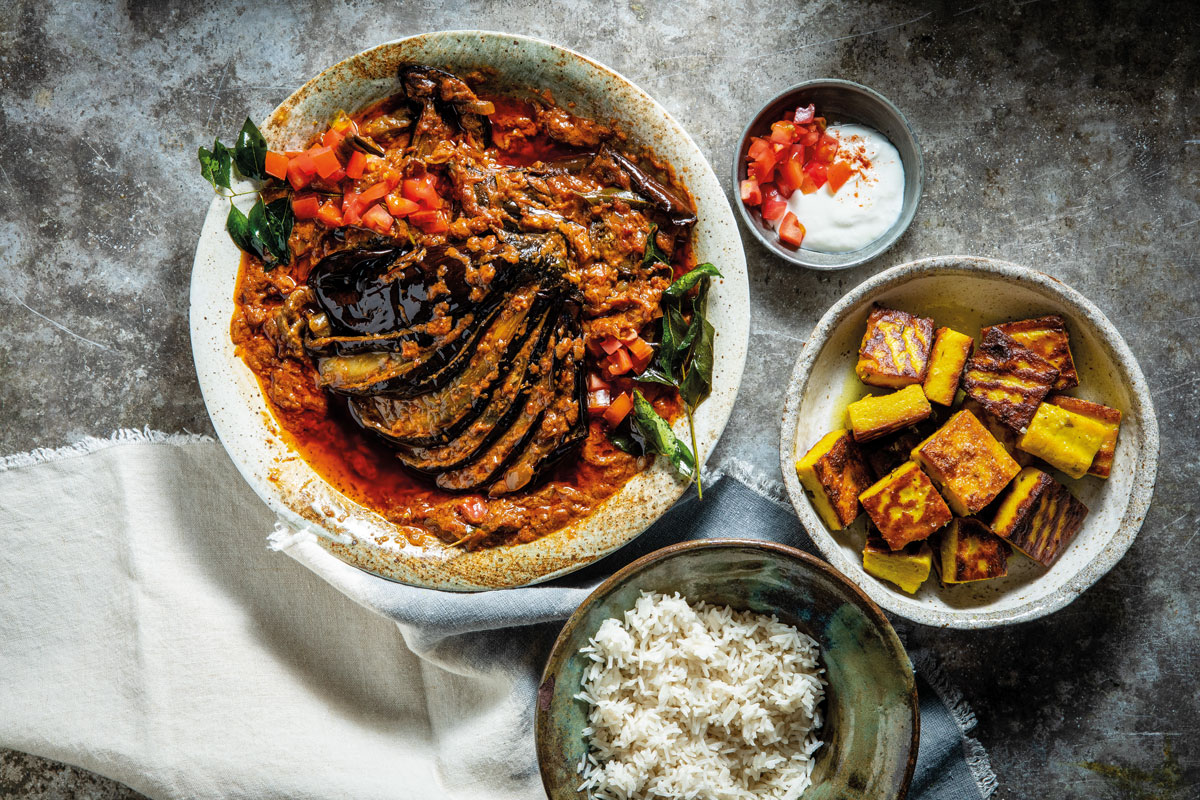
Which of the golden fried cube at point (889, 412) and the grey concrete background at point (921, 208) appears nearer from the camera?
the golden fried cube at point (889, 412)

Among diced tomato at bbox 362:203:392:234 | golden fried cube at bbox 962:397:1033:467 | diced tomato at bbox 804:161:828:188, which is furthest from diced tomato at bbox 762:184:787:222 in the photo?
diced tomato at bbox 362:203:392:234

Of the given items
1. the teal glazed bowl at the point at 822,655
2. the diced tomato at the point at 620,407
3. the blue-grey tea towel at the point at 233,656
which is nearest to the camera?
the teal glazed bowl at the point at 822,655

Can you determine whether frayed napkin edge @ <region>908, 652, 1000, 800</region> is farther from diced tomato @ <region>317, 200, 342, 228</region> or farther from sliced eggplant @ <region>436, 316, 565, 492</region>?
diced tomato @ <region>317, 200, 342, 228</region>

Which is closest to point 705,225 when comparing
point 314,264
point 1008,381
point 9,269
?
point 1008,381

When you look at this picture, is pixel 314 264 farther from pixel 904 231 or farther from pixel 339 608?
pixel 904 231

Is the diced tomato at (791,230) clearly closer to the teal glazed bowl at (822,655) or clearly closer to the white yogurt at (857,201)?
the white yogurt at (857,201)

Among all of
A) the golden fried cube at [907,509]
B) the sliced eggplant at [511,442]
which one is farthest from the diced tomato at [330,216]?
the golden fried cube at [907,509]

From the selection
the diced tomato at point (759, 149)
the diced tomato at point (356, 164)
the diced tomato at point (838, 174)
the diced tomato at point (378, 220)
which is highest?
the diced tomato at point (356, 164)
